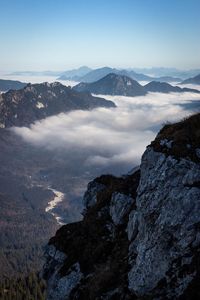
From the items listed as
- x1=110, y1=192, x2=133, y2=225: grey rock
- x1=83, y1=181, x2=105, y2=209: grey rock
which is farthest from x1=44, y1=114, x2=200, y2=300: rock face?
x1=83, y1=181, x2=105, y2=209: grey rock

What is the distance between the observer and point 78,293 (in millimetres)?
46406

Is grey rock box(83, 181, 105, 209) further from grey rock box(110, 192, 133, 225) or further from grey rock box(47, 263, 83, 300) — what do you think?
grey rock box(47, 263, 83, 300)

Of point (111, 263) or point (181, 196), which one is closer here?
point (181, 196)

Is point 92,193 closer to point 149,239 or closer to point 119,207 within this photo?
point 119,207

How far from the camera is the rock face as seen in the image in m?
36.4

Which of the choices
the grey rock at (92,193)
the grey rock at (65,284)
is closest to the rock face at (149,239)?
the grey rock at (65,284)

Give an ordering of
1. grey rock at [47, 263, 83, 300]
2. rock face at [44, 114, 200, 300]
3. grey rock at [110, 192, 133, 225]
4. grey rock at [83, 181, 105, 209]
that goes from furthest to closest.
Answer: grey rock at [83, 181, 105, 209] → grey rock at [110, 192, 133, 225] → grey rock at [47, 263, 83, 300] → rock face at [44, 114, 200, 300]

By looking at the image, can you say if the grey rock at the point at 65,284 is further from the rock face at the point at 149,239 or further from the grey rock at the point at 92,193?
the grey rock at the point at 92,193

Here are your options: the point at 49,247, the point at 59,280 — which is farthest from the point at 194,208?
the point at 49,247

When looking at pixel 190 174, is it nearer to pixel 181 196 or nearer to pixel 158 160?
pixel 181 196

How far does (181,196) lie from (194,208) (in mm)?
1834

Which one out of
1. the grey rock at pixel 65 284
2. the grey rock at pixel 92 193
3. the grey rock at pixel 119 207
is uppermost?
the grey rock at pixel 119 207

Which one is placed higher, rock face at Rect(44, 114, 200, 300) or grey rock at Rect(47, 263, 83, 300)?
rock face at Rect(44, 114, 200, 300)

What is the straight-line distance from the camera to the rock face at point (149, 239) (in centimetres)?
3641
